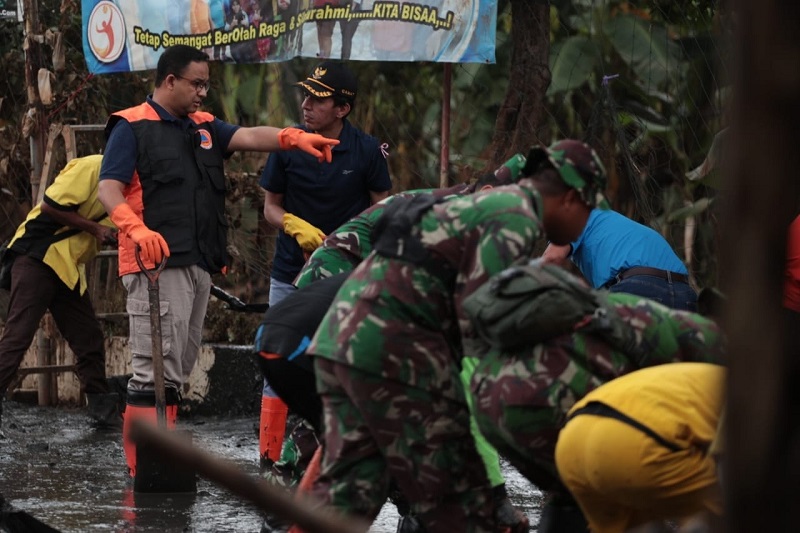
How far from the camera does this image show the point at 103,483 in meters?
7.17

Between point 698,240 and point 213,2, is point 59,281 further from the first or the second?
point 698,240

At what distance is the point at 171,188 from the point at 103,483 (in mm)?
1551

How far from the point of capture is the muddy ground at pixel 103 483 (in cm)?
617

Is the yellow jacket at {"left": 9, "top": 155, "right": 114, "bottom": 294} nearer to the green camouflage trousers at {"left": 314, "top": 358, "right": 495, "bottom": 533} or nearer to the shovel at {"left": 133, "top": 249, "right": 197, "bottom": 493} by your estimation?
the shovel at {"left": 133, "top": 249, "right": 197, "bottom": 493}

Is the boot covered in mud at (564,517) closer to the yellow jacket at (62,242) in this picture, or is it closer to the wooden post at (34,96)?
the yellow jacket at (62,242)

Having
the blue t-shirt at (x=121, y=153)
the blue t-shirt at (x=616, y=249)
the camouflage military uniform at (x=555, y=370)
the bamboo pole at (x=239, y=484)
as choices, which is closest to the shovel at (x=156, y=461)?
the blue t-shirt at (x=121, y=153)

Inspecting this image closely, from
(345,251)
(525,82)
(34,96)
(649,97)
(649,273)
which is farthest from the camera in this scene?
(649,97)

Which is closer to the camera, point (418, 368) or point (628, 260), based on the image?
point (418, 368)

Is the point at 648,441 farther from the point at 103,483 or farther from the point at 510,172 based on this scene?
the point at 103,483

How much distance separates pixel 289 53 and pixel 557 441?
4884 mm

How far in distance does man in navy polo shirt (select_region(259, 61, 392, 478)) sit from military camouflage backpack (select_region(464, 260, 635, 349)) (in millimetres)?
3131

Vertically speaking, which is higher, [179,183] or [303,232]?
[179,183]

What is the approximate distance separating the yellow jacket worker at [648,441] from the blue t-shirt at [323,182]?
11.8 ft

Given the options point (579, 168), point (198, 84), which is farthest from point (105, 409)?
point (579, 168)
